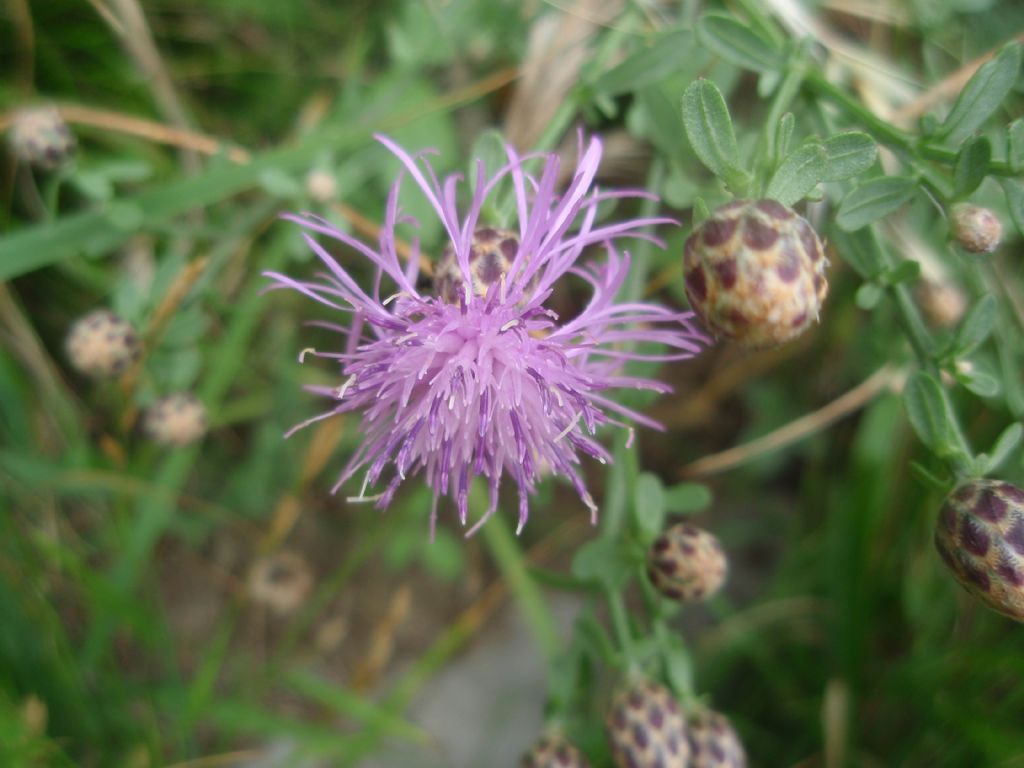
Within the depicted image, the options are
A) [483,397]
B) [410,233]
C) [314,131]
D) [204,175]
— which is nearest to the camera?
[483,397]

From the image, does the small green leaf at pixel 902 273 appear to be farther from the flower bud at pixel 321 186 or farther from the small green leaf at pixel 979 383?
the flower bud at pixel 321 186

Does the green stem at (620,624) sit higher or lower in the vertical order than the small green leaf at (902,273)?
lower

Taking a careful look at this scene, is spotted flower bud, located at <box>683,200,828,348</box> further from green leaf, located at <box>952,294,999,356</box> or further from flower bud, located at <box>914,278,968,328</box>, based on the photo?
flower bud, located at <box>914,278,968,328</box>

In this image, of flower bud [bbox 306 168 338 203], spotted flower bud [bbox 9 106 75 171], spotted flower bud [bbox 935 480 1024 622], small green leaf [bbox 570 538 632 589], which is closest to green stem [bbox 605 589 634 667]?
small green leaf [bbox 570 538 632 589]

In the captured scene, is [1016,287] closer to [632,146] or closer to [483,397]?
[632,146]

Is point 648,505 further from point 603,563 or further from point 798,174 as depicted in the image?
point 798,174

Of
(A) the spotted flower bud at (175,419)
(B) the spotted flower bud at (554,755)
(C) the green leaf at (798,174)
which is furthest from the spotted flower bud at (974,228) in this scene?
(A) the spotted flower bud at (175,419)

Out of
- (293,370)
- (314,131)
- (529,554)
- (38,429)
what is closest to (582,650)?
(529,554)
